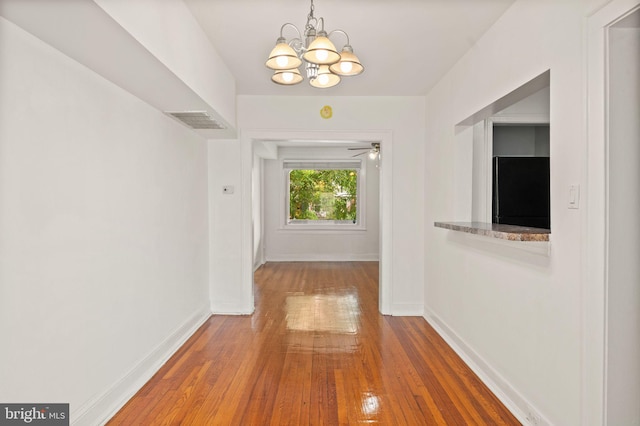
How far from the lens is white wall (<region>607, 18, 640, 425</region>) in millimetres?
1722

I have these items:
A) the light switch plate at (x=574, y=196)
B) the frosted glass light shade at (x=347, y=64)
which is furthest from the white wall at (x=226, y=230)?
the light switch plate at (x=574, y=196)

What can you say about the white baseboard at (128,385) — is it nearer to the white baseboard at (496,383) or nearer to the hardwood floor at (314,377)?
the hardwood floor at (314,377)

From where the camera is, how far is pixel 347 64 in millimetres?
2543

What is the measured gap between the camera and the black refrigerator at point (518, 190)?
3.87m

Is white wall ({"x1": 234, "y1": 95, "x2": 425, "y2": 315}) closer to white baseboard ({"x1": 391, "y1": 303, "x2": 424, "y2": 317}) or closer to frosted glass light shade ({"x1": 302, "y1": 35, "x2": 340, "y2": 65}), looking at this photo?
white baseboard ({"x1": 391, "y1": 303, "x2": 424, "y2": 317})

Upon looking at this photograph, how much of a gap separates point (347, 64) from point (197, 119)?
1588 mm

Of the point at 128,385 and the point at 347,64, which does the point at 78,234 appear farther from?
the point at 347,64

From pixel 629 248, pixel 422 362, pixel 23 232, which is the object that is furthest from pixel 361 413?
pixel 23 232

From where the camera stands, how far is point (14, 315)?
5.52ft

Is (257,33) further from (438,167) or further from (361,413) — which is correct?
(361,413)

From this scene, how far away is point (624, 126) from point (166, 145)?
10.00 feet

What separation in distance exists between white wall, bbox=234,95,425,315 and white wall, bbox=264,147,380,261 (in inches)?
160

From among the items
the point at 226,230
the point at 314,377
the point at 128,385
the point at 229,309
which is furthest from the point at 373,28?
the point at 229,309
